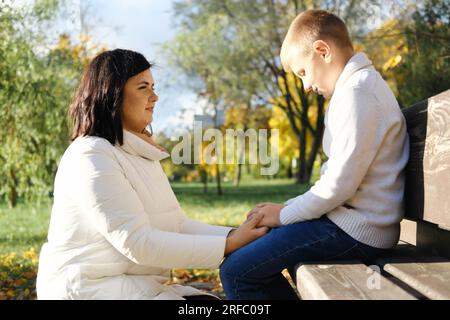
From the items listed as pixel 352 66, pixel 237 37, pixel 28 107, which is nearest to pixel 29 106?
pixel 28 107

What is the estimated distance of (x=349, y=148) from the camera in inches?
78.8

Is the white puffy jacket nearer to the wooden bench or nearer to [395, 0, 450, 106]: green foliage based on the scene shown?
the wooden bench

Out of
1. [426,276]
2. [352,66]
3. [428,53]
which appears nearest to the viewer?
[426,276]

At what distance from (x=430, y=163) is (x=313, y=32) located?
2.28 ft

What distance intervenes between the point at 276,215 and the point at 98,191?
2.34 ft

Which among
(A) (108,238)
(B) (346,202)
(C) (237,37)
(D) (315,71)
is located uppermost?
(C) (237,37)

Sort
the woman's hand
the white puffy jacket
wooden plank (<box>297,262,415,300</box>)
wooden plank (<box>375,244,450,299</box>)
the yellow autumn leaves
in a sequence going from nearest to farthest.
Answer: wooden plank (<box>297,262,415,300</box>), wooden plank (<box>375,244,450,299</box>), the white puffy jacket, the woman's hand, the yellow autumn leaves

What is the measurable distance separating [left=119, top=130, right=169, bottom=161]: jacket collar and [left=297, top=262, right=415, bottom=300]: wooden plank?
0.72 m

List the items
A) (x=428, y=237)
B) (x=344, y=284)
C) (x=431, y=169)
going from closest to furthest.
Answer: (x=344, y=284), (x=431, y=169), (x=428, y=237)

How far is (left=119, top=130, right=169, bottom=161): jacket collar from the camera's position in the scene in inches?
83.0

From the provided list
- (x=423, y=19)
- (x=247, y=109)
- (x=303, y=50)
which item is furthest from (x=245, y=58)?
(x=303, y=50)

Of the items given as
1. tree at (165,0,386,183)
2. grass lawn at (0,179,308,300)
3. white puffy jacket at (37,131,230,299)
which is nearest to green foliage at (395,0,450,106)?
grass lawn at (0,179,308,300)

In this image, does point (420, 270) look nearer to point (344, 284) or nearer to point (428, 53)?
point (344, 284)

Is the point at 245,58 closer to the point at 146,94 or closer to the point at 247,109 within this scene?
the point at 247,109
